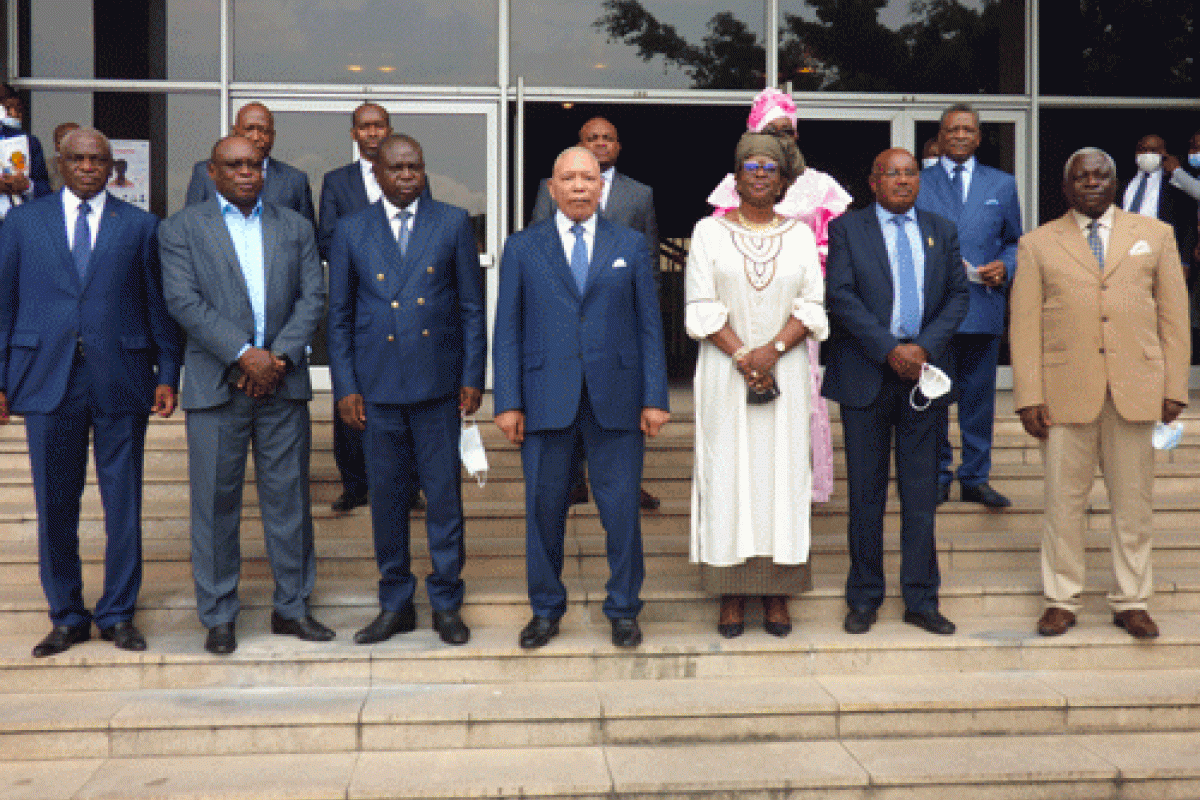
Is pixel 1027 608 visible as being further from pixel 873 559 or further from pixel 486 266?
pixel 486 266

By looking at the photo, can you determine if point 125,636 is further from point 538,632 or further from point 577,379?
point 577,379

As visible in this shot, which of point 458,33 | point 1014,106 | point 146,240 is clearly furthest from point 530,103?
point 146,240

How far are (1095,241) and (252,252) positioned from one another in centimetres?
368

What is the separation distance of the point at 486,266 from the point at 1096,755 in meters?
6.13

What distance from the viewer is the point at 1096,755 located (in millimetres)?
4445

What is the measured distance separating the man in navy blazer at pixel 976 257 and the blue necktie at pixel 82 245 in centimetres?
413

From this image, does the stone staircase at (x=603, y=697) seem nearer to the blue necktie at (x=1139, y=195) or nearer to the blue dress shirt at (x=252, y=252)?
the blue dress shirt at (x=252, y=252)

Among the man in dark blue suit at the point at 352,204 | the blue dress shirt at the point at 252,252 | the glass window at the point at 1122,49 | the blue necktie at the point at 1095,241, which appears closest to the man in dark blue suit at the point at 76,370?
the blue dress shirt at the point at 252,252

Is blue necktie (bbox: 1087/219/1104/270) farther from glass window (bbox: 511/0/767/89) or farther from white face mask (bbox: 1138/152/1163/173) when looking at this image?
glass window (bbox: 511/0/767/89)

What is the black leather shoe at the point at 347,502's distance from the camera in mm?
6227

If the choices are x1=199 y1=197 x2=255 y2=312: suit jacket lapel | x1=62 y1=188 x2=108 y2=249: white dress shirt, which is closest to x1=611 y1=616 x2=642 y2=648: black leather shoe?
x1=199 y1=197 x2=255 y2=312: suit jacket lapel

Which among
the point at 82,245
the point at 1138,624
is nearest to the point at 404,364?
the point at 82,245

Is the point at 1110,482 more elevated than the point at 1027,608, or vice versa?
the point at 1110,482

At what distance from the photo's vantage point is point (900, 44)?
9.85 metres
